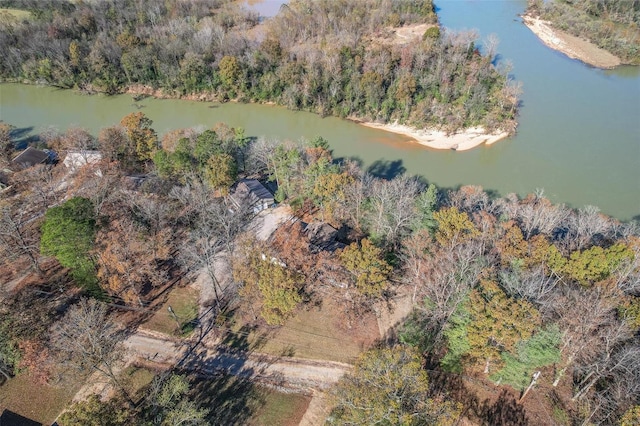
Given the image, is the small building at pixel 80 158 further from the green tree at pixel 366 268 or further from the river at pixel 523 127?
the green tree at pixel 366 268

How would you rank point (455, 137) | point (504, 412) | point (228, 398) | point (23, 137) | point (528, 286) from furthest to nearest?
point (23, 137), point (455, 137), point (228, 398), point (504, 412), point (528, 286)

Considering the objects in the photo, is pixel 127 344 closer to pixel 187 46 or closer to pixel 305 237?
pixel 305 237

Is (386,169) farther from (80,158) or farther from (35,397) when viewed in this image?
(35,397)

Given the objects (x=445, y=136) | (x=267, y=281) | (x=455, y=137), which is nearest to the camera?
A: (x=267, y=281)

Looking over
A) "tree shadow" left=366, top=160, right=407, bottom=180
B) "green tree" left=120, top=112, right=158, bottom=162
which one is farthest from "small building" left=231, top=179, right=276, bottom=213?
"tree shadow" left=366, top=160, right=407, bottom=180

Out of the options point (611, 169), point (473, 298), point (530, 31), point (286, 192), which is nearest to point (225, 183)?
point (286, 192)

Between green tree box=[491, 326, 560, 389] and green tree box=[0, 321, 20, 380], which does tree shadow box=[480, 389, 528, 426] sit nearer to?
green tree box=[491, 326, 560, 389]

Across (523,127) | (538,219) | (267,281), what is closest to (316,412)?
(267,281)
